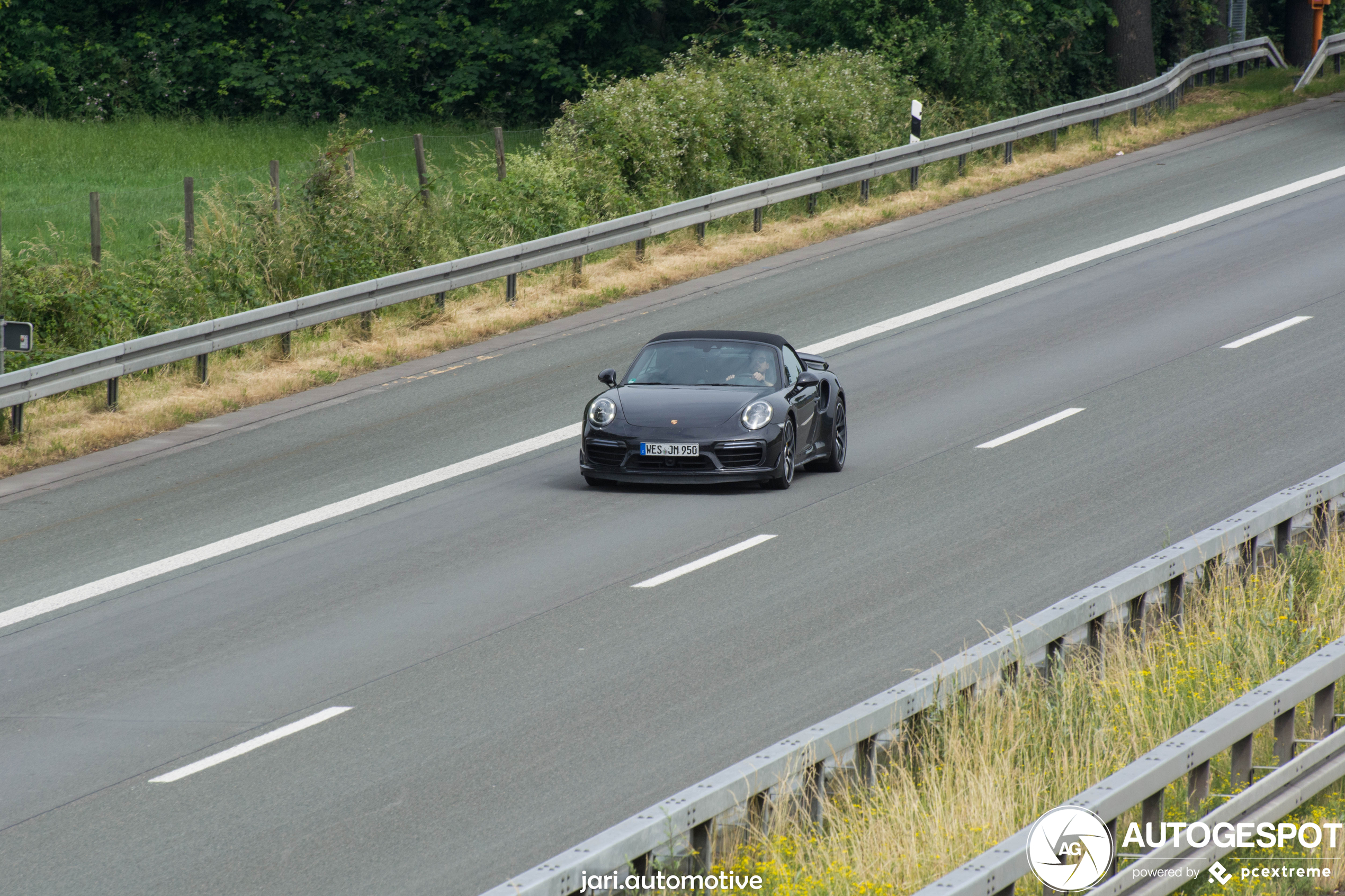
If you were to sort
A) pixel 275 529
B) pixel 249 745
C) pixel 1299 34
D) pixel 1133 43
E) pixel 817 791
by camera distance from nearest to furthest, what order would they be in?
1. pixel 817 791
2. pixel 249 745
3. pixel 275 529
4. pixel 1133 43
5. pixel 1299 34

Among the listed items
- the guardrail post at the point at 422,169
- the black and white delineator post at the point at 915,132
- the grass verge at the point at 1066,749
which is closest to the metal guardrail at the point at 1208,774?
the grass verge at the point at 1066,749

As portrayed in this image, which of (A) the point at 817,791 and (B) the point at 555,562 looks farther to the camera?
(B) the point at 555,562

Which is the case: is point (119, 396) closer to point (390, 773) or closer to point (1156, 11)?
point (390, 773)

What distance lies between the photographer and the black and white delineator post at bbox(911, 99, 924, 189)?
2850 cm

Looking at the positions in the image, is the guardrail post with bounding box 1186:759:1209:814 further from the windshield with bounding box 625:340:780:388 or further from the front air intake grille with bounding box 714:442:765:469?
the windshield with bounding box 625:340:780:388

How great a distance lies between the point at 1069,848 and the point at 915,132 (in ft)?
81.4

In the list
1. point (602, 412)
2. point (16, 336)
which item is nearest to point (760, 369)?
point (602, 412)

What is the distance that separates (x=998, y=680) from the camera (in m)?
7.52

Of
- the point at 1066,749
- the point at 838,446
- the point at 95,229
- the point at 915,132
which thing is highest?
the point at 915,132

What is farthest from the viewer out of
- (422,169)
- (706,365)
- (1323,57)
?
(1323,57)

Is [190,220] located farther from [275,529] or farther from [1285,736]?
[1285,736]

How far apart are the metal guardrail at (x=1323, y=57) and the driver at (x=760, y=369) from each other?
23.1 m

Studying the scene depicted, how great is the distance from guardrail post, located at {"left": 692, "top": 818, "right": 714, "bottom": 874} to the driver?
9.86m

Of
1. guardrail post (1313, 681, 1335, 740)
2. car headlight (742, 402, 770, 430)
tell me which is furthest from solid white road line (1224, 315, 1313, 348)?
guardrail post (1313, 681, 1335, 740)
